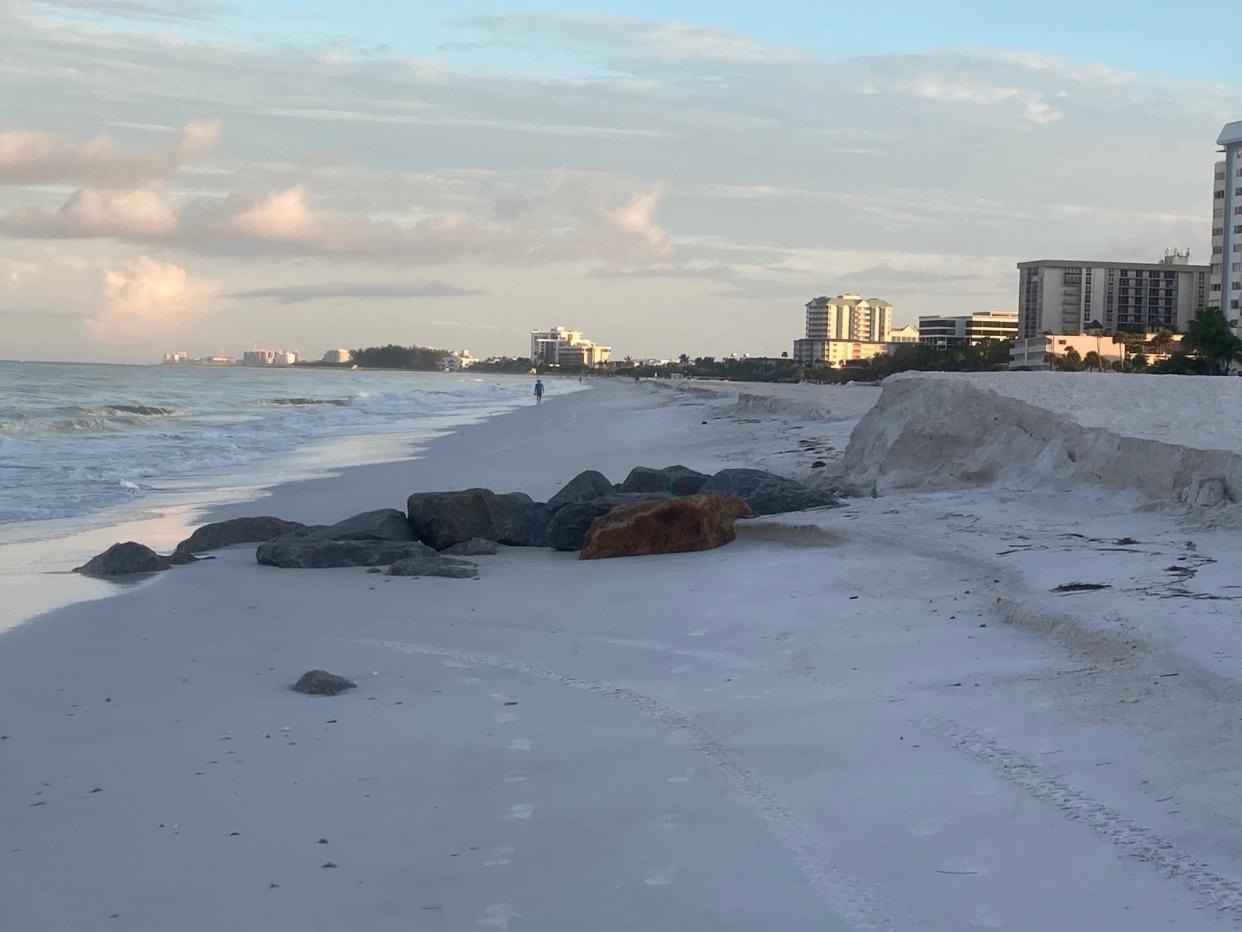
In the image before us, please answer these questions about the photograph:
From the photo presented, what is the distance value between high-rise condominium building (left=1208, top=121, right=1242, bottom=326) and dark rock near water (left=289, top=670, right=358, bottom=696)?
94.1 metres

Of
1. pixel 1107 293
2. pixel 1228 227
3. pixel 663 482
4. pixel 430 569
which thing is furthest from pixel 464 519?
pixel 1107 293

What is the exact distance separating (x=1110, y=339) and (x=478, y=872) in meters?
107

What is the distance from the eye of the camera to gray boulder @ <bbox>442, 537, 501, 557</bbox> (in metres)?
11.7

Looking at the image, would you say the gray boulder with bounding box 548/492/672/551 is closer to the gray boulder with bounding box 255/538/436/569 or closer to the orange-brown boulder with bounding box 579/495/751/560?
the orange-brown boulder with bounding box 579/495/751/560

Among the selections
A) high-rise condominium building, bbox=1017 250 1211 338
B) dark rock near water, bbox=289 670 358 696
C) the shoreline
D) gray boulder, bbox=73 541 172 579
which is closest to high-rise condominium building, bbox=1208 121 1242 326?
high-rise condominium building, bbox=1017 250 1211 338

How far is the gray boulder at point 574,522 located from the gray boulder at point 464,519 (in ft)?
1.48

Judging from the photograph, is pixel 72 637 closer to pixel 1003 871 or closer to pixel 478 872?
pixel 478 872

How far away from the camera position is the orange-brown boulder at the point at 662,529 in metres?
11.2

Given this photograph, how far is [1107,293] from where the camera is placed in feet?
438

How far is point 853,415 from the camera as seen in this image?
109ft

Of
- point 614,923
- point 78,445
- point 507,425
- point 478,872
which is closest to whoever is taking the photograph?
point 614,923

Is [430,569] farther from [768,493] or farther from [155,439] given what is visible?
[155,439]

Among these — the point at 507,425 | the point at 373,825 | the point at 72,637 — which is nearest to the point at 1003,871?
the point at 373,825

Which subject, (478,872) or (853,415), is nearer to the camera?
(478,872)
